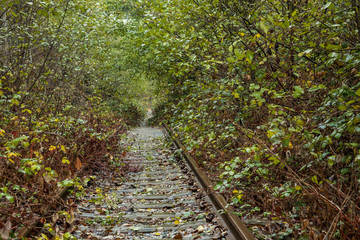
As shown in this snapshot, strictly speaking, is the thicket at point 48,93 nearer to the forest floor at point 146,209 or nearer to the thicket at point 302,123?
the forest floor at point 146,209

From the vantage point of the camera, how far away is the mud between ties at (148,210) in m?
4.52

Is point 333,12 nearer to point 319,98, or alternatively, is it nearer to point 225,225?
point 319,98

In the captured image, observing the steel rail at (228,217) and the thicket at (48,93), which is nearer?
the steel rail at (228,217)

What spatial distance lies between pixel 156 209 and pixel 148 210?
0.49ft

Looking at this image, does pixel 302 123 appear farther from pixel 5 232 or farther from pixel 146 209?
pixel 5 232

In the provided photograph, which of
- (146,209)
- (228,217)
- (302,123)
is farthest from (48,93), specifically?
(302,123)

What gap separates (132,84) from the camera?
2595 centimetres

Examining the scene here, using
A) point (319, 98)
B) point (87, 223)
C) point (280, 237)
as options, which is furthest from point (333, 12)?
point (87, 223)

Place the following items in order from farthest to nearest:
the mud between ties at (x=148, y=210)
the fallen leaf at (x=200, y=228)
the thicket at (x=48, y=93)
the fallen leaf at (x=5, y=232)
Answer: the thicket at (x=48, y=93) → the mud between ties at (x=148, y=210) → the fallen leaf at (x=200, y=228) → the fallen leaf at (x=5, y=232)

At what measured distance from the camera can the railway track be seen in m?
4.41

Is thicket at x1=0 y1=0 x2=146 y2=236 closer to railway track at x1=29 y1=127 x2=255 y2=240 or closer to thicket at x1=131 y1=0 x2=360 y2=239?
railway track at x1=29 y1=127 x2=255 y2=240

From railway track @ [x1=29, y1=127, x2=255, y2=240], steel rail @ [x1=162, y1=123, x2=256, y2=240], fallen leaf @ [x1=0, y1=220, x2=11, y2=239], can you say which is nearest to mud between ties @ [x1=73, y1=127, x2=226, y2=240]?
railway track @ [x1=29, y1=127, x2=255, y2=240]

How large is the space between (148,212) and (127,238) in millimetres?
1156

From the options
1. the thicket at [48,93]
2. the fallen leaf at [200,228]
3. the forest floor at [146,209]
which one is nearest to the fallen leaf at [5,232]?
the thicket at [48,93]
